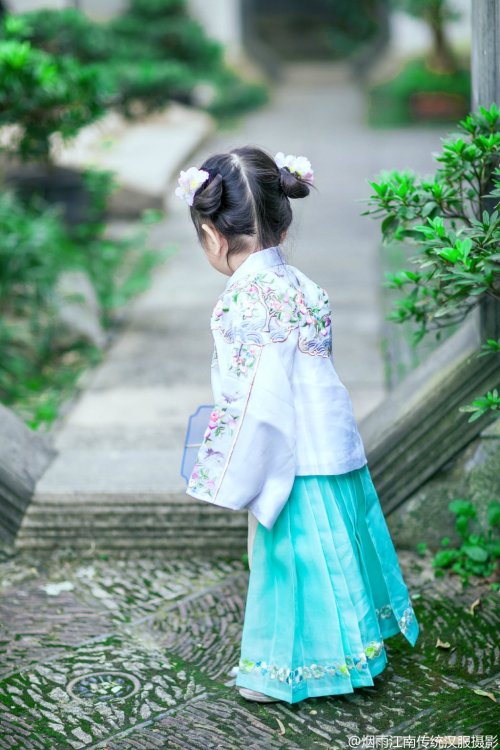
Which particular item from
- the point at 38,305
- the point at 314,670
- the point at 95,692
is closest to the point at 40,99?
the point at 38,305

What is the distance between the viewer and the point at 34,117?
6660mm

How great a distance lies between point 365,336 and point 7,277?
2035 millimetres

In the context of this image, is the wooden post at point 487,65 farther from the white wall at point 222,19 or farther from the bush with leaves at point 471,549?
the white wall at point 222,19

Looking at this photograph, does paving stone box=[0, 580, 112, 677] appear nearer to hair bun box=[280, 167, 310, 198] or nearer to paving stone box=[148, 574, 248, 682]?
paving stone box=[148, 574, 248, 682]

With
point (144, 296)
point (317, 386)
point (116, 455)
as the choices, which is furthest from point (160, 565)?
point (144, 296)

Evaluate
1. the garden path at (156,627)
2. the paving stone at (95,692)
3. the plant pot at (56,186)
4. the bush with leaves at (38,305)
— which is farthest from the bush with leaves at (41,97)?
the paving stone at (95,692)

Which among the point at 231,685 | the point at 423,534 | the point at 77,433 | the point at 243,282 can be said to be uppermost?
the point at 243,282

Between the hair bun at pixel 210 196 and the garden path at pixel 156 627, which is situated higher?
the hair bun at pixel 210 196

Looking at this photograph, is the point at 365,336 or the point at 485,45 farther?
the point at 365,336

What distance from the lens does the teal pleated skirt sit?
9.68 ft

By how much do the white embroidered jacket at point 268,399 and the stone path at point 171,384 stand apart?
29 centimetres

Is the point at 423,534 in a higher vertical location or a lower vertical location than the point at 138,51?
lower

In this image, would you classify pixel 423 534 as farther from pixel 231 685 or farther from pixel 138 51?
pixel 138 51

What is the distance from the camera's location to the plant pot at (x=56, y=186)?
7855 mm
